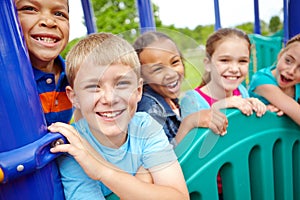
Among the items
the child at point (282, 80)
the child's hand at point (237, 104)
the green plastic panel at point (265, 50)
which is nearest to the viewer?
the child's hand at point (237, 104)

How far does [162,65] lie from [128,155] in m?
0.20

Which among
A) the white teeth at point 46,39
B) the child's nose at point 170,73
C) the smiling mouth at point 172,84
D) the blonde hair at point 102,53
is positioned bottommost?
the smiling mouth at point 172,84

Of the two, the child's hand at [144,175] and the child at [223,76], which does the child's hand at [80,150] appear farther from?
the child at [223,76]

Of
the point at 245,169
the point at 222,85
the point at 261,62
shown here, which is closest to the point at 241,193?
the point at 245,169

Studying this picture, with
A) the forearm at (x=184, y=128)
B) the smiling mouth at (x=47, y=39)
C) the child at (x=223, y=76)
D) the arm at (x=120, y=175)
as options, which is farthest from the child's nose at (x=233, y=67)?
the smiling mouth at (x=47, y=39)

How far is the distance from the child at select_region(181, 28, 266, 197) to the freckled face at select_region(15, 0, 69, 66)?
1.10 feet

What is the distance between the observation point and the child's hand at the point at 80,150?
55cm

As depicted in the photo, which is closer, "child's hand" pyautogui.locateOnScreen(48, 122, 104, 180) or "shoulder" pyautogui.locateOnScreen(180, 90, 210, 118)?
"child's hand" pyautogui.locateOnScreen(48, 122, 104, 180)

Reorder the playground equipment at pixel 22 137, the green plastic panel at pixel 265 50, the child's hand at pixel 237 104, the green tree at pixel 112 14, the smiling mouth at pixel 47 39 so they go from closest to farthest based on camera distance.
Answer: the playground equipment at pixel 22 137, the smiling mouth at pixel 47 39, the child's hand at pixel 237 104, the green plastic panel at pixel 265 50, the green tree at pixel 112 14

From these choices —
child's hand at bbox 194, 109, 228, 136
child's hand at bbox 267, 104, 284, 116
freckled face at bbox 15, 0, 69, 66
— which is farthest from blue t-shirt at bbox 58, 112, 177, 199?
child's hand at bbox 267, 104, 284, 116

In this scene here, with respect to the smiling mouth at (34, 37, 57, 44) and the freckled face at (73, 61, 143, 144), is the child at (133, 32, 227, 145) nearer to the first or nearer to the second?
the freckled face at (73, 61, 143, 144)

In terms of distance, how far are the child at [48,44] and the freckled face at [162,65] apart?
9.9 inches

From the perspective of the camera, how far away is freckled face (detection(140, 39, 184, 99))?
1.94ft

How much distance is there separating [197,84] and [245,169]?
329mm
